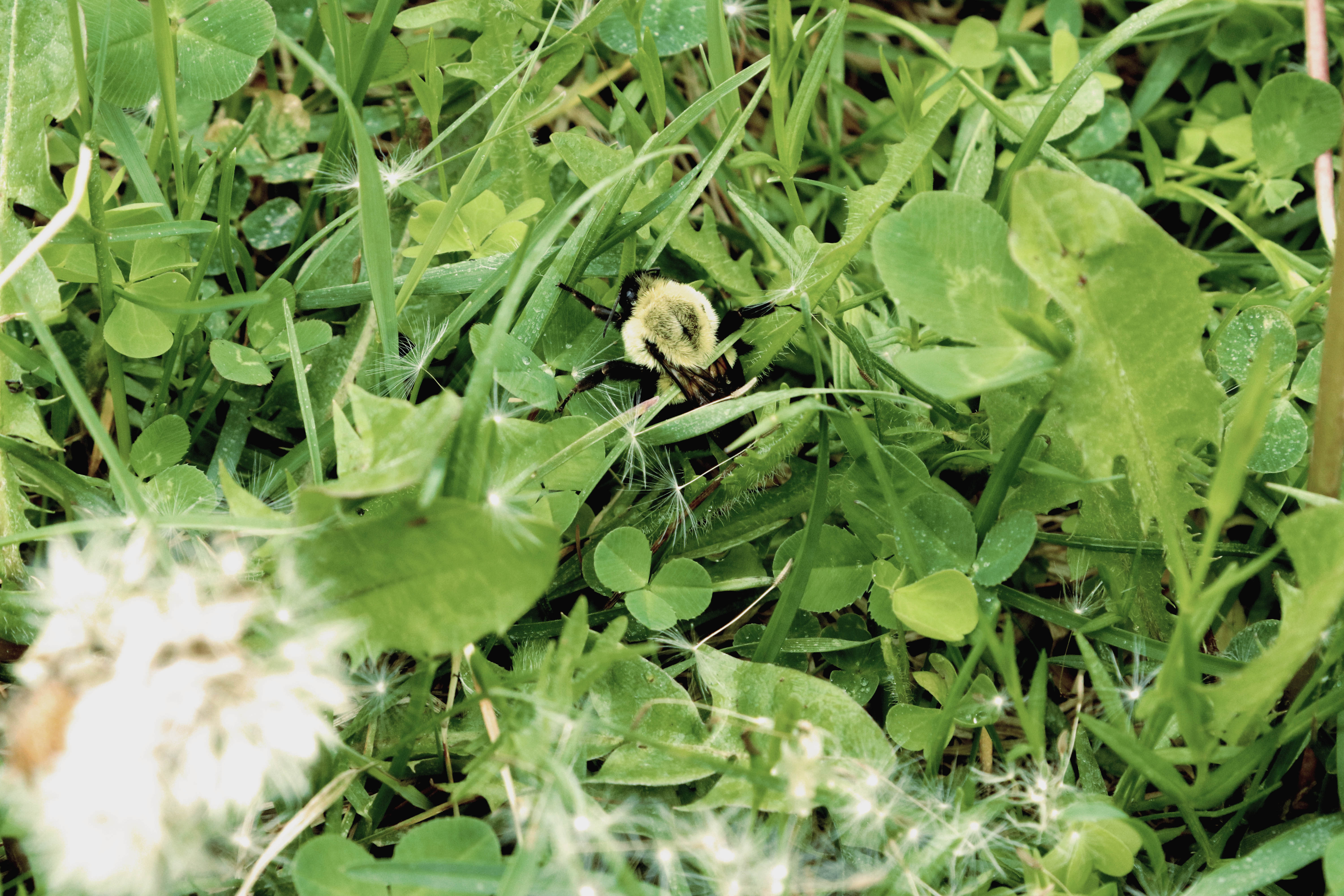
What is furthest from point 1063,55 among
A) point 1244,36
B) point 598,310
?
point 598,310

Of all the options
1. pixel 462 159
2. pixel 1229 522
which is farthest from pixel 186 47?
pixel 1229 522

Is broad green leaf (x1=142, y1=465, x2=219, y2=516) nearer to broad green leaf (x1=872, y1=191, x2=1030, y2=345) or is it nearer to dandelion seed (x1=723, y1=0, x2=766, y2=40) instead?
broad green leaf (x1=872, y1=191, x2=1030, y2=345)

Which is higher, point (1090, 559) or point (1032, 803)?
point (1090, 559)

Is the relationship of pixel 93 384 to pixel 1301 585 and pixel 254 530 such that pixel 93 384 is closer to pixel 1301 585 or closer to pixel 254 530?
pixel 254 530

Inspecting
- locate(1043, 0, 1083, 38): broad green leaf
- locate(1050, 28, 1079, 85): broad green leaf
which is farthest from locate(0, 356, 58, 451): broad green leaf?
locate(1043, 0, 1083, 38): broad green leaf

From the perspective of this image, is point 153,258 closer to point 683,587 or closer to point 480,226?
point 480,226

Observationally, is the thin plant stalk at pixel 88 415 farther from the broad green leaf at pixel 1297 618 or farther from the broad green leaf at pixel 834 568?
the broad green leaf at pixel 1297 618
